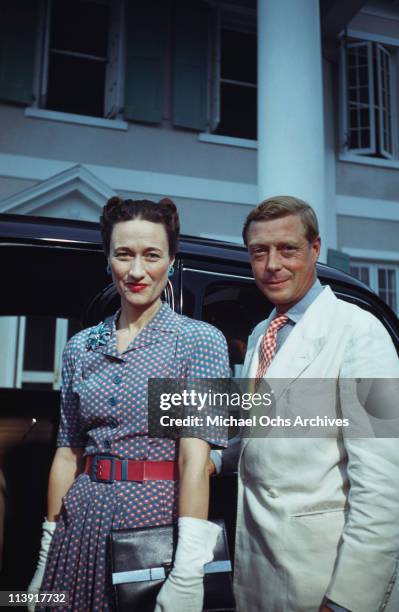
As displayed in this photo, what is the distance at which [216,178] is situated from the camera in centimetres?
764

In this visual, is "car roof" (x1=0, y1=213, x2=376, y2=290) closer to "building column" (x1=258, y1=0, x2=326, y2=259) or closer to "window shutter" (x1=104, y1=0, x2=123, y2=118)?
"building column" (x1=258, y1=0, x2=326, y2=259)

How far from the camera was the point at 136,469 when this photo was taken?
146 centimetres

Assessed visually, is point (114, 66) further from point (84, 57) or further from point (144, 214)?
point (144, 214)

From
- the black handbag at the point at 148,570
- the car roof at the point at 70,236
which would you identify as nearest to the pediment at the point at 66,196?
the car roof at the point at 70,236

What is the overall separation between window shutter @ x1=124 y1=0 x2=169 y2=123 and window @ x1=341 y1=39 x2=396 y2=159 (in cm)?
280

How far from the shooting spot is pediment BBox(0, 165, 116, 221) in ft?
Answer: 21.6

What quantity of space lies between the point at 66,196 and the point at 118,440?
5.75 metres

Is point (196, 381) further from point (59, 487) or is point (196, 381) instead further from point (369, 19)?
point (369, 19)

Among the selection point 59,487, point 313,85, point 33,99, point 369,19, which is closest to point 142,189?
point 33,99

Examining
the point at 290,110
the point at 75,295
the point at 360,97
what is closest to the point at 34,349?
the point at 290,110

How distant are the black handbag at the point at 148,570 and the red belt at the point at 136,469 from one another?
0.12 metres

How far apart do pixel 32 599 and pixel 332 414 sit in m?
0.93

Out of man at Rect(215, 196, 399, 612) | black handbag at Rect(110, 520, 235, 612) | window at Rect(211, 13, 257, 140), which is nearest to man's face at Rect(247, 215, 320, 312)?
man at Rect(215, 196, 399, 612)

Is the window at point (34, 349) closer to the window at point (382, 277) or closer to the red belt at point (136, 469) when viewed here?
the window at point (382, 277)
